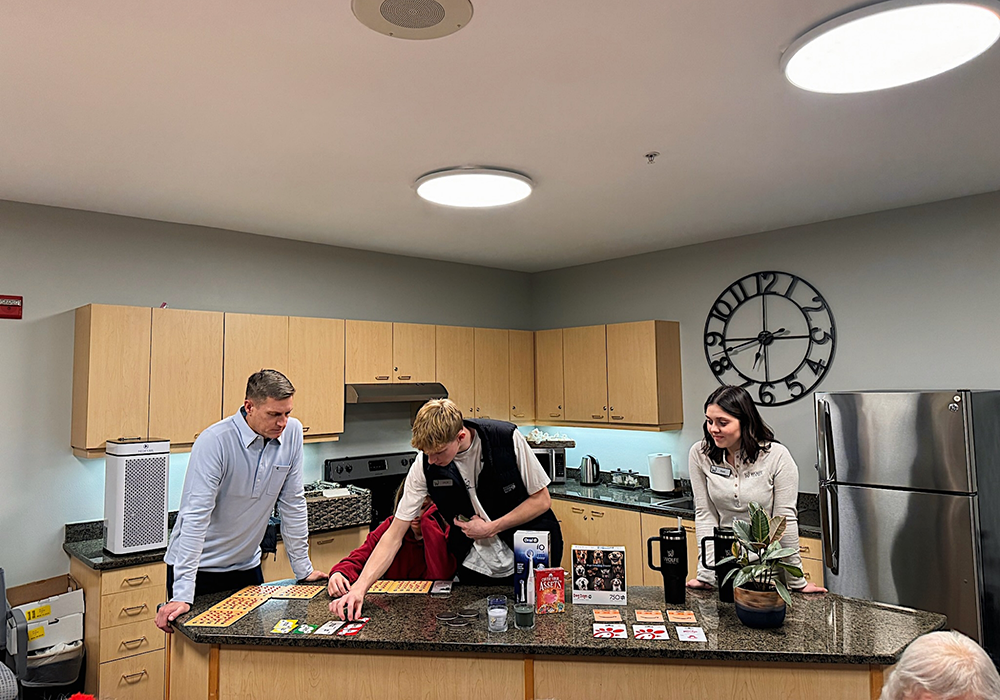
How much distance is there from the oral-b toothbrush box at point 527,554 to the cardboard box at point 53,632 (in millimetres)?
2571

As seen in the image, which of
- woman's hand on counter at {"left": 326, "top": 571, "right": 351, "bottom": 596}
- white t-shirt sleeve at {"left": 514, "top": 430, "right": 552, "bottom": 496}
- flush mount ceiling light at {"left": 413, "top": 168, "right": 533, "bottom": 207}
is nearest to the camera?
woman's hand on counter at {"left": 326, "top": 571, "right": 351, "bottom": 596}

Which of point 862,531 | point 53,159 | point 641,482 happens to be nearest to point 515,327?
point 641,482

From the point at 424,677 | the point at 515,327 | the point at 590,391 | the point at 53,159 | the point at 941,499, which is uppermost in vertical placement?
the point at 53,159

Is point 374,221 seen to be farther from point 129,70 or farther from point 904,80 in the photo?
point 904,80

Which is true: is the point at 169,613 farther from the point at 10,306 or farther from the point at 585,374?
the point at 585,374

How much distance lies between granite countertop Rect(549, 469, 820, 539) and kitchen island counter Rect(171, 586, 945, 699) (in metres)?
1.94

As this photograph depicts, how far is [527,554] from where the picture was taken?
2451mm

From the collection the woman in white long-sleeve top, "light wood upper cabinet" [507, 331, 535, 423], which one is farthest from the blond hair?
"light wood upper cabinet" [507, 331, 535, 423]

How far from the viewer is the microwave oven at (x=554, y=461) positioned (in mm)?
5637

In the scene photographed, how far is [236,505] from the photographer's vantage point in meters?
2.89

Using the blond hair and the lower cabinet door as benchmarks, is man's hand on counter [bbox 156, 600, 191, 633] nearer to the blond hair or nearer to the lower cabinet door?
the blond hair

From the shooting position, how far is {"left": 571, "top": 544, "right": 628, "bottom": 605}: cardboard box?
8.04 feet

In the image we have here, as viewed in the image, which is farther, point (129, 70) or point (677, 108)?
point (677, 108)

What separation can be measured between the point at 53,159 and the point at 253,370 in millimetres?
1664
